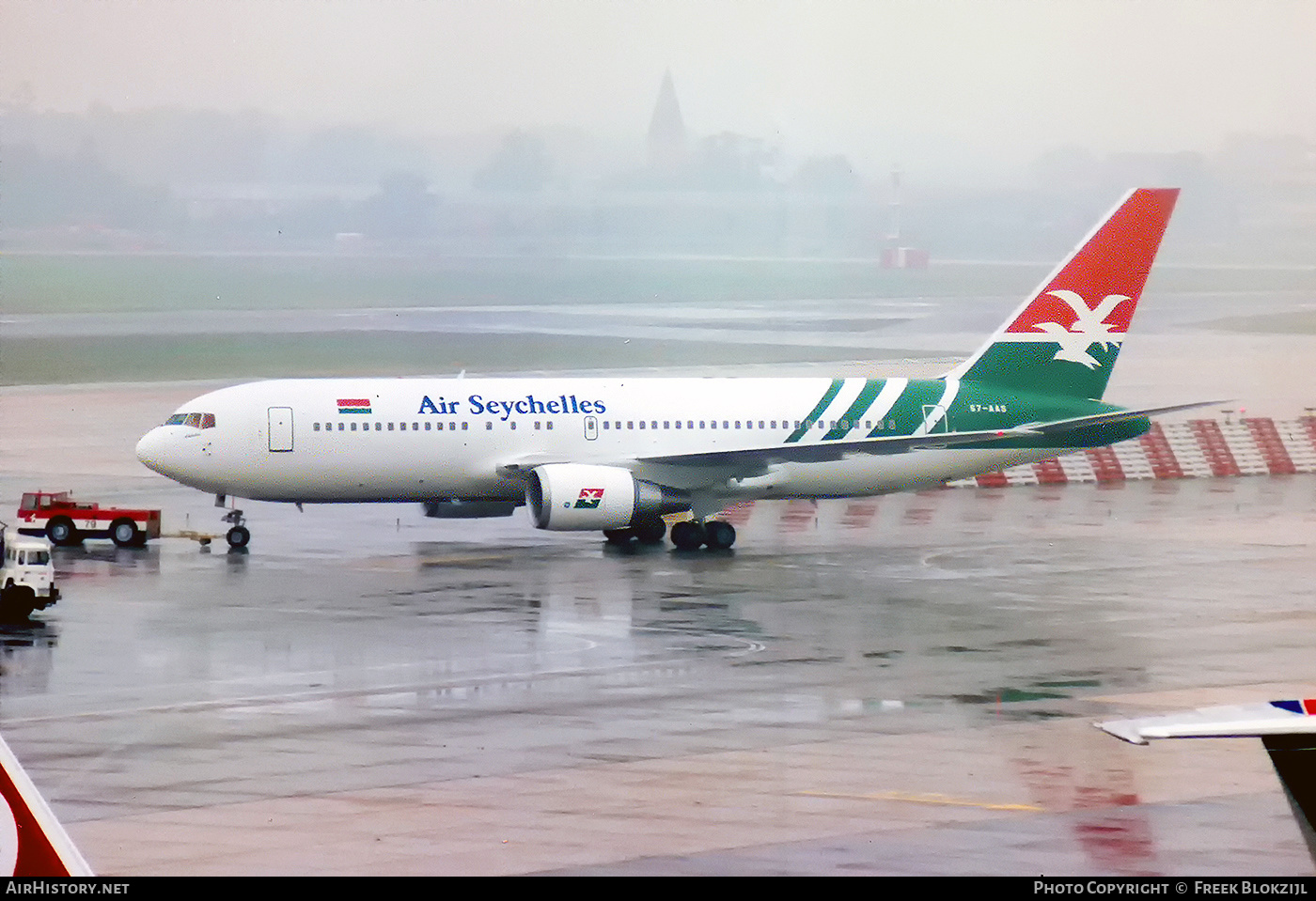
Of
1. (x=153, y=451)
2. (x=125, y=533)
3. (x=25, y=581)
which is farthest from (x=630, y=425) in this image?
(x=25, y=581)

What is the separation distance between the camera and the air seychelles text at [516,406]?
44.0 m

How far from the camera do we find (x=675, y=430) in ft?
149

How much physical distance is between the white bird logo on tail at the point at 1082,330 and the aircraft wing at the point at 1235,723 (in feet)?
120

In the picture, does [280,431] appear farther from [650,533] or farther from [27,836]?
[27,836]

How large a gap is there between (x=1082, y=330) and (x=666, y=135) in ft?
159

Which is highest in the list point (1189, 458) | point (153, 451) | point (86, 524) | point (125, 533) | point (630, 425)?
point (630, 425)

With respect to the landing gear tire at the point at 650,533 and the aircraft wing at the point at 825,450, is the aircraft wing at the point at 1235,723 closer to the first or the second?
the aircraft wing at the point at 825,450

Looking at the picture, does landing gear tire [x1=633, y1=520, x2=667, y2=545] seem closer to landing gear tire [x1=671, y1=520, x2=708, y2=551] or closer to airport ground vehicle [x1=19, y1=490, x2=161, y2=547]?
landing gear tire [x1=671, y1=520, x2=708, y2=551]

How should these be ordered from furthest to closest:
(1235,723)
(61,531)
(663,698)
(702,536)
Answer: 1. (702,536)
2. (61,531)
3. (663,698)
4. (1235,723)

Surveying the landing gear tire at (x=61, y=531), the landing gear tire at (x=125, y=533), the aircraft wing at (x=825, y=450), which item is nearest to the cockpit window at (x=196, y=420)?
the landing gear tire at (x=125, y=533)

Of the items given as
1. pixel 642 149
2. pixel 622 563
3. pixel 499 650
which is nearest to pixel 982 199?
pixel 642 149

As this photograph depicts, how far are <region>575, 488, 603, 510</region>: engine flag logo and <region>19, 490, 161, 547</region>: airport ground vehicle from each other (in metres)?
9.78

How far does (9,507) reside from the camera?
52.9 metres

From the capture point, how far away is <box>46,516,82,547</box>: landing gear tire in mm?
44469
